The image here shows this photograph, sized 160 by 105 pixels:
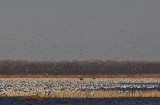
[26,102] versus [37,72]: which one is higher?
[37,72]

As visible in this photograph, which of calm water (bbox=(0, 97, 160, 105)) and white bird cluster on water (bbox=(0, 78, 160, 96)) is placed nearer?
calm water (bbox=(0, 97, 160, 105))

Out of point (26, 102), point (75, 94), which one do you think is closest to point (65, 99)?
point (75, 94)

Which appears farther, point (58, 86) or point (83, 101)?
point (58, 86)

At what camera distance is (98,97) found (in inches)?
1369

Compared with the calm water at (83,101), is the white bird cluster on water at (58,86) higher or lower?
higher

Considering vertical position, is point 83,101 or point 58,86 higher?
point 58,86

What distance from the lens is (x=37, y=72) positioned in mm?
124500

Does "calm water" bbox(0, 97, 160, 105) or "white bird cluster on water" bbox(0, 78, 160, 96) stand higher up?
"white bird cluster on water" bbox(0, 78, 160, 96)

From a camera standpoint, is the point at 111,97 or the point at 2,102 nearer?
the point at 2,102

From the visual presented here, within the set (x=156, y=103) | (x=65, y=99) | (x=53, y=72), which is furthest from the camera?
(x=53, y=72)

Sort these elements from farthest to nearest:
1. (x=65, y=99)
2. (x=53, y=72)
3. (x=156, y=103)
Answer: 1. (x=53, y=72)
2. (x=65, y=99)
3. (x=156, y=103)

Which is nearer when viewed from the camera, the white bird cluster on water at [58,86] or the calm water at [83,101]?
the calm water at [83,101]

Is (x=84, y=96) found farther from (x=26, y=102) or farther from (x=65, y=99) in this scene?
(x=26, y=102)

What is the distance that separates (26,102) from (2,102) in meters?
1.65
